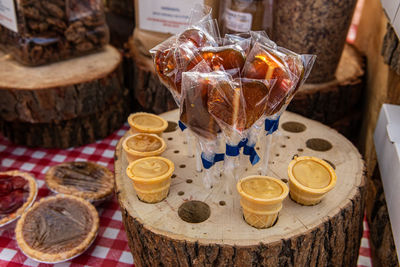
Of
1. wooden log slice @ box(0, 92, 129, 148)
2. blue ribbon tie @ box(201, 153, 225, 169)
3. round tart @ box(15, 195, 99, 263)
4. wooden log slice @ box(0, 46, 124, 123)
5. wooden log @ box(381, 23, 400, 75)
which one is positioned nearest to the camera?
blue ribbon tie @ box(201, 153, 225, 169)

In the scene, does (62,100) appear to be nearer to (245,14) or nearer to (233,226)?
(245,14)

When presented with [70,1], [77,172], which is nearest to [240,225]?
[77,172]

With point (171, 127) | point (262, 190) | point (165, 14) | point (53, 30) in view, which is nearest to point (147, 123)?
point (171, 127)

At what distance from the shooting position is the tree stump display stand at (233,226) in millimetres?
923

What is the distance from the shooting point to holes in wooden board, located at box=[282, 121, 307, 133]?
135 centimetres

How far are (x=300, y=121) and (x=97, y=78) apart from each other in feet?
2.93

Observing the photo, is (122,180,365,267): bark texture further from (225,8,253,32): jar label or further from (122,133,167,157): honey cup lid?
(225,8,253,32): jar label

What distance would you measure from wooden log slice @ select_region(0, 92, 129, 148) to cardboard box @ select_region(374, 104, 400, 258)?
3.91 feet

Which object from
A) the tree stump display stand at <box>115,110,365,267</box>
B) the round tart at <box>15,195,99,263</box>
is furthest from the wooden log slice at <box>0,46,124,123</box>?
the tree stump display stand at <box>115,110,365,267</box>

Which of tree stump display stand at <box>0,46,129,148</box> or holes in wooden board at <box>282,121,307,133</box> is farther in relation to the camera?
tree stump display stand at <box>0,46,129,148</box>

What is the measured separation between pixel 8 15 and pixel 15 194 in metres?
0.80

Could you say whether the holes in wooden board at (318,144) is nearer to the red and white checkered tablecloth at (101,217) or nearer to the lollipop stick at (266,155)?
the lollipop stick at (266,155)

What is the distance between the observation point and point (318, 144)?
1.27 metres

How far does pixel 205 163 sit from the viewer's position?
1.04 metres
